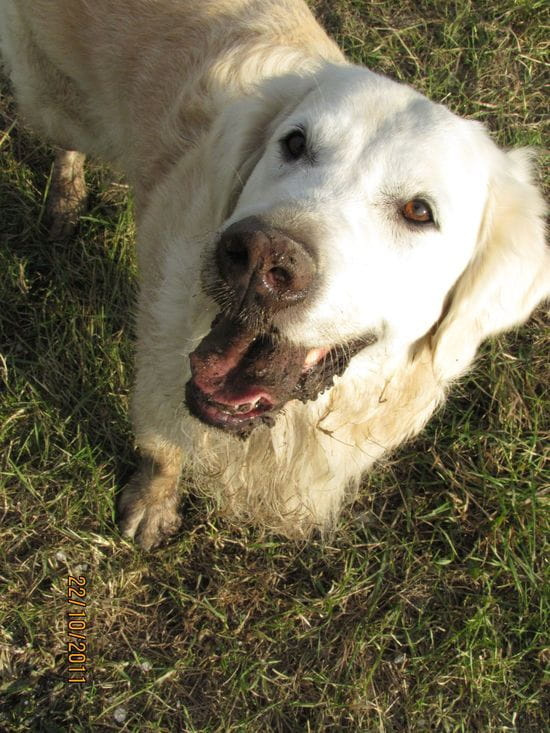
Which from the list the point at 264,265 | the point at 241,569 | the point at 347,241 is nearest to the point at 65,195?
the point at 241,569

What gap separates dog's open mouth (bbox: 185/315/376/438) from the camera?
6.22 feet

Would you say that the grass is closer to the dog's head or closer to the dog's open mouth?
the dog's head

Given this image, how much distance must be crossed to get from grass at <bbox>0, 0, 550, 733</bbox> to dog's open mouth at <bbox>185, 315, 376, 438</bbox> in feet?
4.79

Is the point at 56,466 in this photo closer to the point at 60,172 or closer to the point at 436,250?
the point at 60,172

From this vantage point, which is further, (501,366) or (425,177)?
(501,366)

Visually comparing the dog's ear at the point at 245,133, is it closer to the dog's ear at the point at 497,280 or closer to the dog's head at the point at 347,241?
the dog's head at the point at 347,241

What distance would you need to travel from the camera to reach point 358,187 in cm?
199

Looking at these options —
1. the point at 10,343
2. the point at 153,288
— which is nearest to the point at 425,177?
the point at 153,288

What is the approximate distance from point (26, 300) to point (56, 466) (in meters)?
0.96

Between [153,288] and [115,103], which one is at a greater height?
[115,103]

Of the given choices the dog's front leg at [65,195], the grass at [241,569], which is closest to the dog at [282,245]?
the grass at [241,569]
